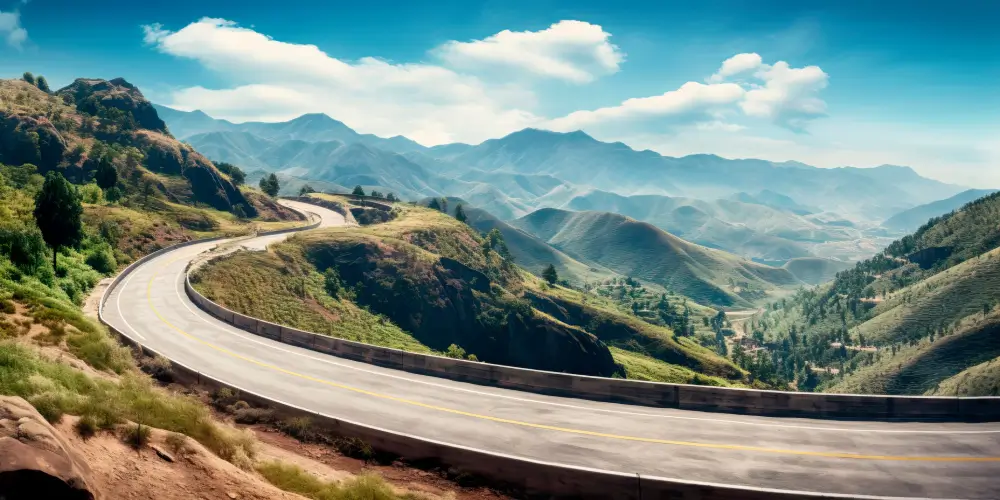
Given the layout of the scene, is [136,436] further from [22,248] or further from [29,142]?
[29,142]

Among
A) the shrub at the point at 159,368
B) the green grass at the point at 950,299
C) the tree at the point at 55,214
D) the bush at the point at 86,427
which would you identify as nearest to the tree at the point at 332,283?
the tree at the point at 55,214

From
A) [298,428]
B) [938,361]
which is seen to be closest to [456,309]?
[298,428]

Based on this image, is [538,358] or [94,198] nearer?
[94,198]

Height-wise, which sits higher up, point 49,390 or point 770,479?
point 49,390

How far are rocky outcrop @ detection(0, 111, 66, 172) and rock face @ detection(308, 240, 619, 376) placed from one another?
73484 millimetres

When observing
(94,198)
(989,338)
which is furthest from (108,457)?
(989,338)

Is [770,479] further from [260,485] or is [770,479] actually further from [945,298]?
[945,298]

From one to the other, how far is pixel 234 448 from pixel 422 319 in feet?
244

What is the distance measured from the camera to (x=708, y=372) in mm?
147250

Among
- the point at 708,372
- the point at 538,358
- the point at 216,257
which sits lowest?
the point at 708,372

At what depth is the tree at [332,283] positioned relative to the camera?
75000 mm

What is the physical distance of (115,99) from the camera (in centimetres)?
15812

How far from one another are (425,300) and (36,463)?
82.7m

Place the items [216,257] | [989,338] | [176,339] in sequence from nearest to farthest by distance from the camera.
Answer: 1. [176,339]
2. [216,257]
3. [989,338]
